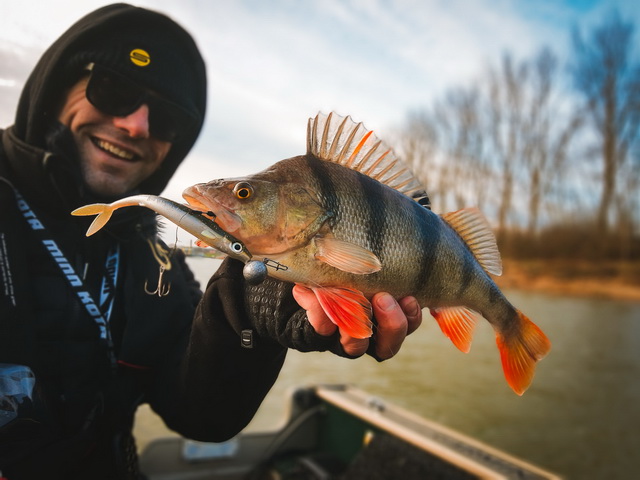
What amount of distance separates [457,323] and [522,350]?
21 centimetres

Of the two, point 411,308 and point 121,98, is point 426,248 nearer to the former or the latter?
point 411,308

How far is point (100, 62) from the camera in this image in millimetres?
1924

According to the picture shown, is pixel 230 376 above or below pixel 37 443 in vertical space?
above

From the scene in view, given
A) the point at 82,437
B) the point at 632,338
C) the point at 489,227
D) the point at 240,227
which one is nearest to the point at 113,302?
the point at 82,437

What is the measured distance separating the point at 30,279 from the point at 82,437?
628 mm

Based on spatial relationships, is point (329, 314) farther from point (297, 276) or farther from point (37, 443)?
point (37, 443)

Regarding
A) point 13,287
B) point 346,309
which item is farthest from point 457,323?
point 13,287

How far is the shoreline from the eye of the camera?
49.1 feet

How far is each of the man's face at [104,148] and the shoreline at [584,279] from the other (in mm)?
14333

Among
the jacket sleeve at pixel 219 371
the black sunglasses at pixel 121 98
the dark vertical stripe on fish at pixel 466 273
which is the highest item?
the black sunglasses at pixel 121 98

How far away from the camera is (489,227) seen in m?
1.46

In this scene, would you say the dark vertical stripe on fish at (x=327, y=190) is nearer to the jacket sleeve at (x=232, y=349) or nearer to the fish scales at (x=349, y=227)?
the fish scales at (x=349, y=227)

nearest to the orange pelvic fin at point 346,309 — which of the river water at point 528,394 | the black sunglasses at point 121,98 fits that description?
the black sunglasses at point 121,98

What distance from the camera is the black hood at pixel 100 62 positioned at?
76.7 inches
